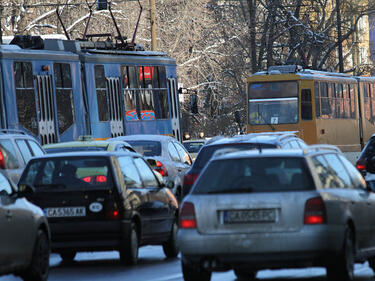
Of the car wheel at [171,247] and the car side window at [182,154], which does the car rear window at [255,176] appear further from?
the car side window at [182,154]

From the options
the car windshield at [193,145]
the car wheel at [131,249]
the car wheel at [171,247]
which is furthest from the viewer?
the car windshield at [193,145]

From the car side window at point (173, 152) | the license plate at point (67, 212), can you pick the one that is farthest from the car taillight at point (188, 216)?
the car side window at point (173, 152)

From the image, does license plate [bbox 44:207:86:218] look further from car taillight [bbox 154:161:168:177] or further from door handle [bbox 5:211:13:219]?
car taillight [bbox 154:161:168:177]

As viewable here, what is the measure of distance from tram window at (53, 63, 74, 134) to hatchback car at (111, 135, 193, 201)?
5.39m

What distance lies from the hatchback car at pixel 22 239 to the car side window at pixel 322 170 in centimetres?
284

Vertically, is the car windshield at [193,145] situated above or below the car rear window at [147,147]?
below

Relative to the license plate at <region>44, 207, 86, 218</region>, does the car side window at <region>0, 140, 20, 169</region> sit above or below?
above

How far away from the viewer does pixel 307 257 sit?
33.7ft

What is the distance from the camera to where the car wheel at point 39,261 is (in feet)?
37.2

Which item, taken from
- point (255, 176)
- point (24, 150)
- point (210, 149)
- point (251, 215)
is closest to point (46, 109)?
point (24, 150)

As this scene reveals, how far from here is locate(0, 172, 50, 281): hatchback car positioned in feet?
34.7

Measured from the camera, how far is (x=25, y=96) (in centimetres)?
2714

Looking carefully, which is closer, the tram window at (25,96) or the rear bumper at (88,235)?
the rear bumper at (88,235)

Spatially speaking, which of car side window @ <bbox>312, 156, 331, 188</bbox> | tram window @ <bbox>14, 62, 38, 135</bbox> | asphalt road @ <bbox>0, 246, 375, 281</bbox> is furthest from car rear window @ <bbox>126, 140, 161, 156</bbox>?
car side window @ <bbox>312, 156, 331, 188</bbox>
